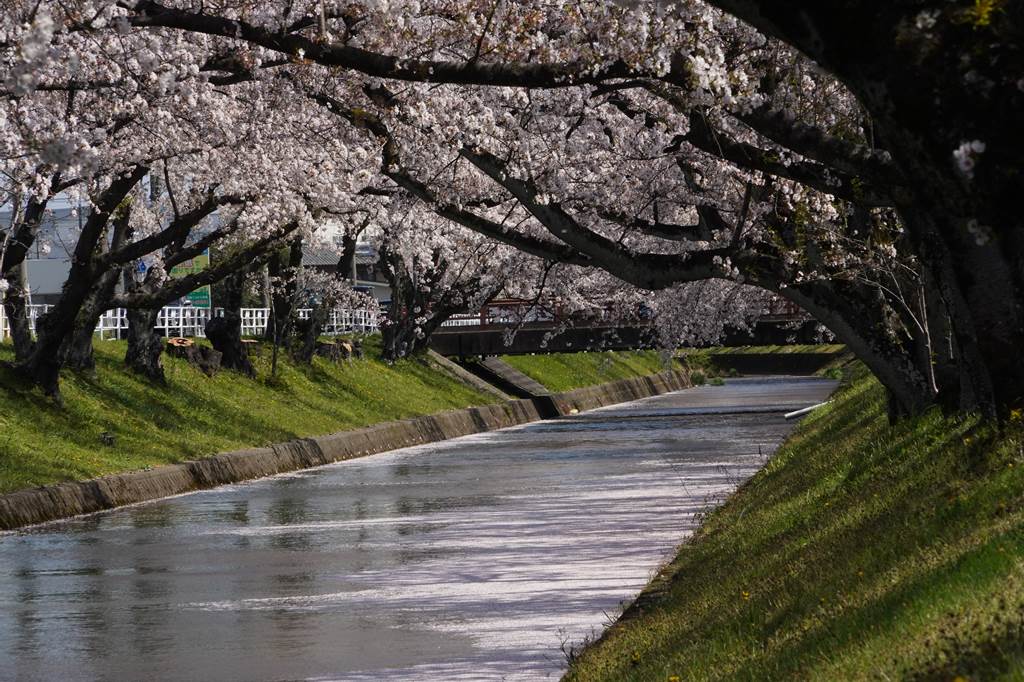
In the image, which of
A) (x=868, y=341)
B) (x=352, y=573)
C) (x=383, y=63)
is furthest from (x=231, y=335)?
(x=383, y=63)

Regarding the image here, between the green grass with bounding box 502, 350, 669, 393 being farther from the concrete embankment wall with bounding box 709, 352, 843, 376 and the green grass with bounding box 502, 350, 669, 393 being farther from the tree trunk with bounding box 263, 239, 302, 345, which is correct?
the concrete embankment wall with bounding box 709, 352, 843, 376

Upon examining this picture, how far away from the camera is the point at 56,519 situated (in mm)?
23406

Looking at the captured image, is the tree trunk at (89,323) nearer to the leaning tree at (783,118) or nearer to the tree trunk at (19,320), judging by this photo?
→ the tree trunk at (19,320)

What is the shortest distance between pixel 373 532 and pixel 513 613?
756 cm

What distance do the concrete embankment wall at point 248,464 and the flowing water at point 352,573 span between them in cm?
52

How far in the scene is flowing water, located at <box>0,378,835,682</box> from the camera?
38.9 feet

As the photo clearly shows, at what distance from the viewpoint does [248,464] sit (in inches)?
1259

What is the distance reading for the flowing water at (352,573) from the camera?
1186 cm

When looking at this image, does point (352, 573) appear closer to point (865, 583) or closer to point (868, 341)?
point (868, 341)

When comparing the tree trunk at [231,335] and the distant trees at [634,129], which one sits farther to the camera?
the tree trunk at [231,335]

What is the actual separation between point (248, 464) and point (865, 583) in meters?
23.6

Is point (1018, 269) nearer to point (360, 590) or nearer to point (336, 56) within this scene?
point (336, 56)

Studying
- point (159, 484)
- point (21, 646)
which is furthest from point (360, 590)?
point (159, 484)

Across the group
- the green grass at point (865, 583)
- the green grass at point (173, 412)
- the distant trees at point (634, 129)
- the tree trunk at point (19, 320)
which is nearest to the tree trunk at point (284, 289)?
the green grass at point (173, 412)
